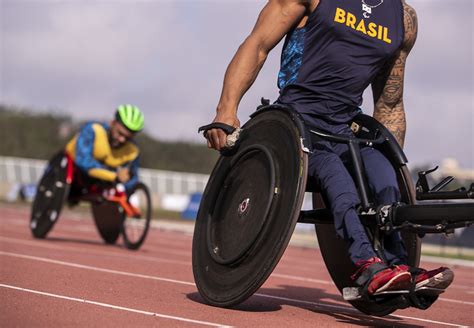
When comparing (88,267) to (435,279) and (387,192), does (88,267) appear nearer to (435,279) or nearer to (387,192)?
(387,192)

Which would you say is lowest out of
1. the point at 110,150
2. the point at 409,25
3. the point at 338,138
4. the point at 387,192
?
the point at 387,192

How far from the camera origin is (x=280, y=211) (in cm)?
598

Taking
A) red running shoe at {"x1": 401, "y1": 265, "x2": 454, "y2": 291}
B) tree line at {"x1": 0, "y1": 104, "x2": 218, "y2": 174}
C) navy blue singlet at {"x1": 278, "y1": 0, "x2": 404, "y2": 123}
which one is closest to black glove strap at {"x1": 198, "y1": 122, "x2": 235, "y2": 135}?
navy blue singlet at {"x1": 278, "y1": 0, "x2": 404, "y2": 123}

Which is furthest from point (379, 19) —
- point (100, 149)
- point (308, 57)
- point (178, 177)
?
point (178, 177)

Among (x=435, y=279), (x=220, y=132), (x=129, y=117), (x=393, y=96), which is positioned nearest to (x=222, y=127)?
(x=220, y=132)

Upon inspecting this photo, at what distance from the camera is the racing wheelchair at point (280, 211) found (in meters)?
5.74

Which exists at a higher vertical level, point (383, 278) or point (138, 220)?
point (138, 220)

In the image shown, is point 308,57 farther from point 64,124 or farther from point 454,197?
point 64,124

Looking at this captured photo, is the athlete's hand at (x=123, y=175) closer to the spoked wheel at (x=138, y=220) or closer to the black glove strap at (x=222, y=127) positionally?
A: the spoked wheel at (x=138, y=220)

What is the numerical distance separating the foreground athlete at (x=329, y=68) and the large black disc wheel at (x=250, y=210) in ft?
0.68

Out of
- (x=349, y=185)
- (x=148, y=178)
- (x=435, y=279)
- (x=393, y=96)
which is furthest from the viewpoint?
(x=148, y=178)

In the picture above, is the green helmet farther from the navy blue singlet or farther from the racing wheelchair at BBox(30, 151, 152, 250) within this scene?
the navy blue singlet

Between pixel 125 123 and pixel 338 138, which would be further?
pixel 125 123

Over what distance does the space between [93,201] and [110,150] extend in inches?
30.5
